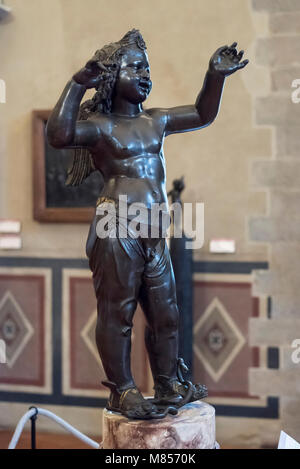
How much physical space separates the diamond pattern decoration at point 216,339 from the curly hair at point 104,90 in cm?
209

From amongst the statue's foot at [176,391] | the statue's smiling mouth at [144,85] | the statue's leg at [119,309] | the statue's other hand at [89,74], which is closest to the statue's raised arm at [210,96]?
the statue's smiling mouth at [144,85]

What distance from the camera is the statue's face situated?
1.94 m

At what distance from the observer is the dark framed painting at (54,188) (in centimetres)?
418

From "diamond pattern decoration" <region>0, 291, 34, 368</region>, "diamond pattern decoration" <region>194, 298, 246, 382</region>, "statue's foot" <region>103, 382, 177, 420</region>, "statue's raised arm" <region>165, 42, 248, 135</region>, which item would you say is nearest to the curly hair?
"statue's raised arm" <region>165, 42, 248, 135</region>

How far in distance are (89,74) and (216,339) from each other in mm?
2486

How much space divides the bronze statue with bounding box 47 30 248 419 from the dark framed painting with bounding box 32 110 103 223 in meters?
2.16

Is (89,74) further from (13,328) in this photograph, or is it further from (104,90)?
(13,328)

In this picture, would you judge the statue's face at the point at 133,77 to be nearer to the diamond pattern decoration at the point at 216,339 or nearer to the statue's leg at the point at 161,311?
the statue's leg at the point at 161,311

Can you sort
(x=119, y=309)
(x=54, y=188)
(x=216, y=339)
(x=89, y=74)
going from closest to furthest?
1. (x=89, y=74)
2. (x=119, y=309)
3. (x=216, y=339)
4. (x=54, y=188)

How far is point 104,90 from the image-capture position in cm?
195

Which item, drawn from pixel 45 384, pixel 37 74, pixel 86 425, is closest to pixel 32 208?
pixel 37 74

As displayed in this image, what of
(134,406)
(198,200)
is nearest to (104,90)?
(134,406)

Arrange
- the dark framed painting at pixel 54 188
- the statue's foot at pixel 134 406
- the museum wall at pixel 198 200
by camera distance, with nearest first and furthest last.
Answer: the statue's foot at pixel 134 406 → the museum wall at pixel 198 200 → the dark framed painting at pixel 54 188

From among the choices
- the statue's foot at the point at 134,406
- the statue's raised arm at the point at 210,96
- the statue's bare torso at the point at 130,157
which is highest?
the statue's raised arm at the point at 210,96
